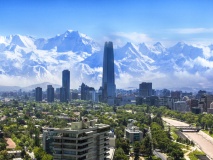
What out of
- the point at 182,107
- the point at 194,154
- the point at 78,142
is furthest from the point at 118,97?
the point at 78,142

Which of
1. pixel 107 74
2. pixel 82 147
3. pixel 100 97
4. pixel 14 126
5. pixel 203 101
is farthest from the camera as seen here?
pixel 107 74

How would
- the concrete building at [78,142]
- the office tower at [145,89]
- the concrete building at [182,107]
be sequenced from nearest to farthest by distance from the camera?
the concrete building at [78,142]
the concrete building at [182,107]
the office tower at [145,89]

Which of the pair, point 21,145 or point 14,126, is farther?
point 14,126

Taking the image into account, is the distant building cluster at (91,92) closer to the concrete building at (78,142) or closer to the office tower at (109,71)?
the office tower at (109,71)

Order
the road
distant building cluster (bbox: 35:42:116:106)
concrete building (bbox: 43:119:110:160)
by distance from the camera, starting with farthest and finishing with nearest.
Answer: distant building cluster (bbox: 35:42:116:106)
the road
concrete building (bbox: 43:119:110:160)

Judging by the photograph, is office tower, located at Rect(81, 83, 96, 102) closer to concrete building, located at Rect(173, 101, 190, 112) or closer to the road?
concrete building, located at Rect(173, 101, 190, 112)

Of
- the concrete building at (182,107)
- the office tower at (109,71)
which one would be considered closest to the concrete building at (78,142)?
the concrete building at (182,107)

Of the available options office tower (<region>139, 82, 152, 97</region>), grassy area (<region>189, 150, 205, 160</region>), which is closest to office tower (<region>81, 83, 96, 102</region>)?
office tower (<region>139, 82, 152, 97</region>)

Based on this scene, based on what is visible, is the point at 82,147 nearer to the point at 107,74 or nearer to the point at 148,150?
the point at 148,150

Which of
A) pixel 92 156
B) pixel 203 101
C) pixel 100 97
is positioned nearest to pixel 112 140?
pixel 92 156

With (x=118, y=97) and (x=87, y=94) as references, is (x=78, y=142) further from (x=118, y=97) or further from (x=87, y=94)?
(x=87, y=94)

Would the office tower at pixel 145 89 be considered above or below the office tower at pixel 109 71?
below
